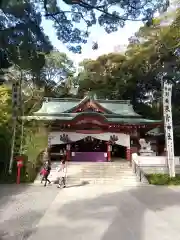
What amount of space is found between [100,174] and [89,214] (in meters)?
8.29

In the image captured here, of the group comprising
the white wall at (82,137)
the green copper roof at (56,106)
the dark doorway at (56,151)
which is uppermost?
the green copper roof at (56,106)

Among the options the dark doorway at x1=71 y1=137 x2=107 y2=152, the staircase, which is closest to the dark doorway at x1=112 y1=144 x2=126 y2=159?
the dark doorway at x1=71 y1=137 x2=107 y2=152

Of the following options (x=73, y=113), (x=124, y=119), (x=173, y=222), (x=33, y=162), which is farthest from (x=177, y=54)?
(x=173, y=222)

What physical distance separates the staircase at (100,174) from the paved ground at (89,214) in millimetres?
2100

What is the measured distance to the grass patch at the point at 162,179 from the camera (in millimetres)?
15688

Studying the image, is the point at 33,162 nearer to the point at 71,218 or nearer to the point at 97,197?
the point at 97,197

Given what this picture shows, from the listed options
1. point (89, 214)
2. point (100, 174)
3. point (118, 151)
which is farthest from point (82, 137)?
point (89, 214)

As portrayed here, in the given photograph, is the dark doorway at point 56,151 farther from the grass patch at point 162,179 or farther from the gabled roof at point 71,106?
the grass patch at point 162,179

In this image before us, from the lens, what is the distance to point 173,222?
800 centimetres

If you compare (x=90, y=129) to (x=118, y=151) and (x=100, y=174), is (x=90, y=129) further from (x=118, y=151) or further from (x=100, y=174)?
(x=118, y=151)

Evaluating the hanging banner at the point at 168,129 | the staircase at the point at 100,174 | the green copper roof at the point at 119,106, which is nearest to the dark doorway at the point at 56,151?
the staircase at the point at 100,174

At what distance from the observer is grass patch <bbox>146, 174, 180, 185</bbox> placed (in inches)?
618

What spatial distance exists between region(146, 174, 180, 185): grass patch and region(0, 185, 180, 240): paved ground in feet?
6.59

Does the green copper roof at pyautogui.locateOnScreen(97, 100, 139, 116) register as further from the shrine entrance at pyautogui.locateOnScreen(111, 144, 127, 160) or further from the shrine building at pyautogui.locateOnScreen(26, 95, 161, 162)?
A: the shrine entrance at pyautogui.locateOnScreen(111, 144, 127, 160)
